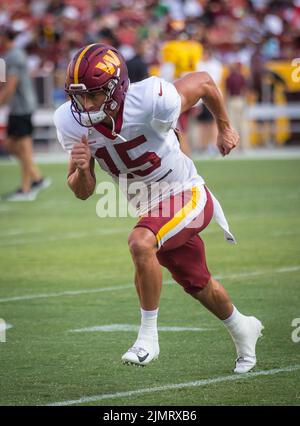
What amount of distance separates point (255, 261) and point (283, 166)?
8.67 m

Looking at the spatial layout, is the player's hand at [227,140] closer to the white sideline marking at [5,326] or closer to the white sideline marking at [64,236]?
the white sideline marking at [5,326]

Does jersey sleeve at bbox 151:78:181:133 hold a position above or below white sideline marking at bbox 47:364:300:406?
above

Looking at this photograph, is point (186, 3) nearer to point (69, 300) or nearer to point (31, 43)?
point (31, 43)

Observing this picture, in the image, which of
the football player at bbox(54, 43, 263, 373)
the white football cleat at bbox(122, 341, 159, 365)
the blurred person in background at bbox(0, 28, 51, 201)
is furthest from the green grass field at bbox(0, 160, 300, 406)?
the blurred person in background at bbox(0, 28, 51, 201)

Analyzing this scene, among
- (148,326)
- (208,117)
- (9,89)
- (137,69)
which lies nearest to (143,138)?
(148,326)

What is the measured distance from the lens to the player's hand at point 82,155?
4805 millimetres

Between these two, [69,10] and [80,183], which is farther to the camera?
[69,10]

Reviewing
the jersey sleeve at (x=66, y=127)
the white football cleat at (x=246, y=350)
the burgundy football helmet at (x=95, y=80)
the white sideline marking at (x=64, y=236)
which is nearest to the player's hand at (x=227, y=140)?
the burgundy football helmet at (x=95, y=80)

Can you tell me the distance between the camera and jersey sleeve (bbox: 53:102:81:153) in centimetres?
500

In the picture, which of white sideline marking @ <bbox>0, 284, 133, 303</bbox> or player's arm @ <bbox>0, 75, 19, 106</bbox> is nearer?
white sideline marking @ <bbox>0, 284, 133, 303</bbox>

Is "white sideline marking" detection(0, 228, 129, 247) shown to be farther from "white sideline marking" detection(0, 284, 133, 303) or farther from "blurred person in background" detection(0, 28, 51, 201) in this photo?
"blurred person in background" detection(0, 28, 51, 201)

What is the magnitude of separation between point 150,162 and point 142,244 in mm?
478

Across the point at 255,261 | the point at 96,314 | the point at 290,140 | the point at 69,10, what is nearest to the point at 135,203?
the point at 96,314
